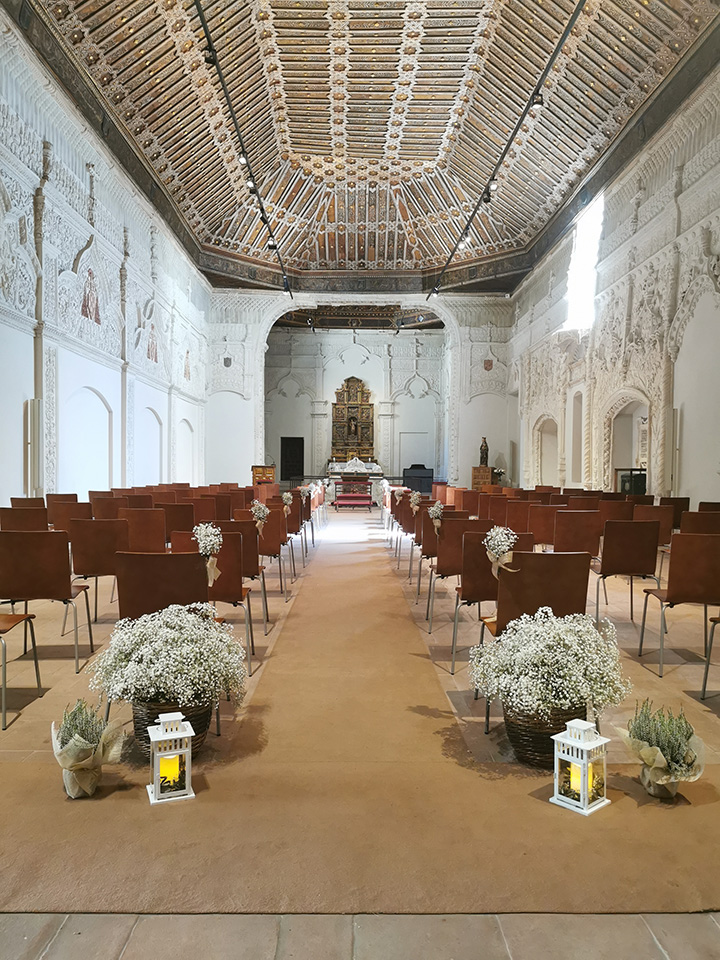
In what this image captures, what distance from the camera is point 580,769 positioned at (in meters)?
2.69

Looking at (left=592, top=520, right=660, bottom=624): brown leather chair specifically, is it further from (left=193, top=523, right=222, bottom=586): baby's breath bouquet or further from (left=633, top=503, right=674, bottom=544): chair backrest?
(left=193, top=523, right=222, bottom=586): baby's breath bouquet

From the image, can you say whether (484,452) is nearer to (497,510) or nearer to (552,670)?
(497,510)

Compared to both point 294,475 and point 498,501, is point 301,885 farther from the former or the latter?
point 294,475

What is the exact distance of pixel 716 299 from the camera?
9.62m

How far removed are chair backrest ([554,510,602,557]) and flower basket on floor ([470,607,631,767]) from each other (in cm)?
304

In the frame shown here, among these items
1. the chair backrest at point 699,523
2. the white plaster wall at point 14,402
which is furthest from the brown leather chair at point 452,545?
the white plaster wall at point 14,402

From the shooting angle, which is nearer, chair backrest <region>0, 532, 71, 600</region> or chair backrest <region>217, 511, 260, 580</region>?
chair backrest <region>0, 532, 71, 600</region>

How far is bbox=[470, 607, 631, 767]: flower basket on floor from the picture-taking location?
9.90ft

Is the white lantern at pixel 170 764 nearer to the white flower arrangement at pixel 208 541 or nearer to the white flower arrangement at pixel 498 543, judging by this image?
the white flower arrangement at pixel 208 541

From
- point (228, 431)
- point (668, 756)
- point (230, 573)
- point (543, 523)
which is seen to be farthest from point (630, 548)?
point (228, 431)

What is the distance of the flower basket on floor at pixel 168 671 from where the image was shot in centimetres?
308

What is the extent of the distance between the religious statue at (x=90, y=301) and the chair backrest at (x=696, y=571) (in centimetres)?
1008

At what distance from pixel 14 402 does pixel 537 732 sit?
8.60 metres

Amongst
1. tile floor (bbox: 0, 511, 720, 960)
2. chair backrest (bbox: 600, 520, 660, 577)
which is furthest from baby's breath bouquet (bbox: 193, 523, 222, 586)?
chair backrest (bbox: 600, 520, 660, 577)
